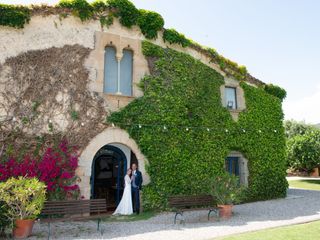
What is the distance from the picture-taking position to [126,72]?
41.8ft

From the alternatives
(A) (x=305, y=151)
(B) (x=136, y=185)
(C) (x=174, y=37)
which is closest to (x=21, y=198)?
(B) (x=136, y=185)

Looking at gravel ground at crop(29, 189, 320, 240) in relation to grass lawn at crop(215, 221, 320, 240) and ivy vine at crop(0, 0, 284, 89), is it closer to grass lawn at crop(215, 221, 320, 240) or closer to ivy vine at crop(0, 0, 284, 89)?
grass lawn at crop(215, 221, 320, 240)

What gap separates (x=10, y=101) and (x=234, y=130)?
31.6 ft

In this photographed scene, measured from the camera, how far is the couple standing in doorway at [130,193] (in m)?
11.2

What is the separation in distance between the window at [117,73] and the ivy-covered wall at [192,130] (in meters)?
0.69

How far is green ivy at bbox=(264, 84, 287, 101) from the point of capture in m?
16.4

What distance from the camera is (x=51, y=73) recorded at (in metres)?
11.2

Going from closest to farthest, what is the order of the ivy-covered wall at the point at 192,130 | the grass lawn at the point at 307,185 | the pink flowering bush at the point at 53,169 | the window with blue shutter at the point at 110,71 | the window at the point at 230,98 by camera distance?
the pink flowering bush at the point at 53,169 → the ivy-covered wall at the point at 192,130 → the window with blue shutter at the point at 110,71 → the window at the point at 230,98 → the grass lawn at the point at 307,185

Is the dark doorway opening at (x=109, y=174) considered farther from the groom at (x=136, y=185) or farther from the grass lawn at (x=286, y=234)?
the grass lawn at (x=286, y=234)

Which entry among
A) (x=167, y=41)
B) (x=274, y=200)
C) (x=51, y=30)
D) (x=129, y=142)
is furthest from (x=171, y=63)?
(x=274, y=200)

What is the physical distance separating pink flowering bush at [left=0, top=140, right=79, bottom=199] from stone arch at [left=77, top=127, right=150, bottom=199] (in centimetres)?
30

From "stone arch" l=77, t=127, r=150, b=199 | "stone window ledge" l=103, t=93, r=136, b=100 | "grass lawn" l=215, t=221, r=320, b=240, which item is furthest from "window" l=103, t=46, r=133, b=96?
"grass lawn" l=215, t=221, r=320, b=240

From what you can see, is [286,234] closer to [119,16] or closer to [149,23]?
[149,23]

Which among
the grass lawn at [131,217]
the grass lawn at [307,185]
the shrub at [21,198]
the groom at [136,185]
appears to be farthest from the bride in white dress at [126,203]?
the grass lawn at [307,185]
